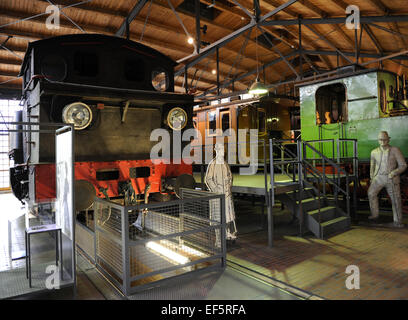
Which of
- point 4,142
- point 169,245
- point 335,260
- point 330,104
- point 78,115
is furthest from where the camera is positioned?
point 4,142

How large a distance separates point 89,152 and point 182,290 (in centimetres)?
302

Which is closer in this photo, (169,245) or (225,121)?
(169,245)

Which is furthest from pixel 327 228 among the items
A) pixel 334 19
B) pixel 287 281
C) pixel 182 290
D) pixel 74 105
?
pixel 334 19

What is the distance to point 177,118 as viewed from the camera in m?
6.09

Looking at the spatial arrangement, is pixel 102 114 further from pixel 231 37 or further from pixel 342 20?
pixel 342 20

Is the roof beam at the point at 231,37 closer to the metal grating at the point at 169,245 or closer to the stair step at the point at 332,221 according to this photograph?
the stair step at the point at 332,221

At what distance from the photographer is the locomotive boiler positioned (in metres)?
4.84

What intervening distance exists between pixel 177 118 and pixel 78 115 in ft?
6.26

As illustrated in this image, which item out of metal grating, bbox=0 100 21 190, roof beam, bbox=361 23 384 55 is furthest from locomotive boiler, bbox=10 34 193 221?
metal grating, bbox=0 100 21 190

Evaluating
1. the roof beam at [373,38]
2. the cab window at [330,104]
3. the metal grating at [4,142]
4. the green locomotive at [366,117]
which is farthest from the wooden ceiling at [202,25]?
the green locomotive at [366,117]

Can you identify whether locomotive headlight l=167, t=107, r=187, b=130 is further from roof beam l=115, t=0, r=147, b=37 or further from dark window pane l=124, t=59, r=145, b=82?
roof beam l=115, t=0, r=147, b=37

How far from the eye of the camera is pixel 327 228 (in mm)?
5871

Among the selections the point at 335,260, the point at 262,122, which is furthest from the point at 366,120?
the point at 335,260

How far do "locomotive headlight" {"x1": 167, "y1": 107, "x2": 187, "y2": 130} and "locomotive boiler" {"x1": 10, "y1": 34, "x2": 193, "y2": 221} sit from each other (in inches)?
0.8
